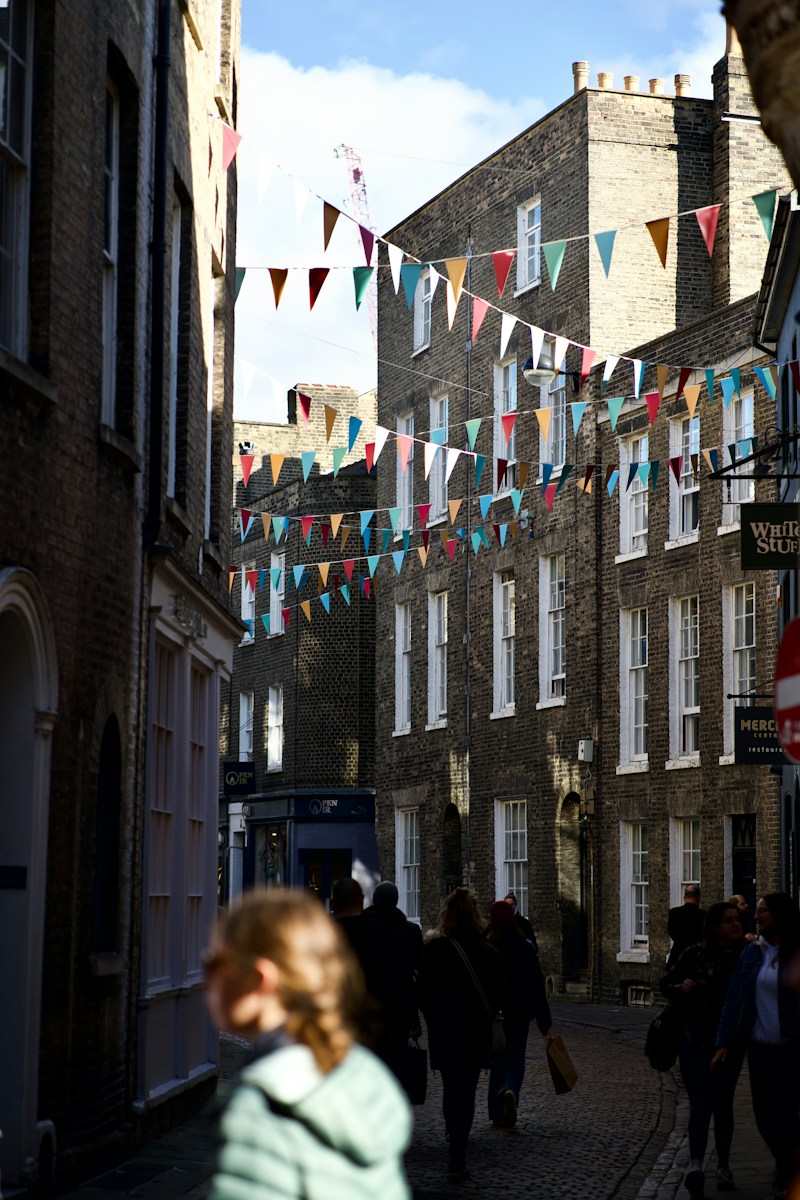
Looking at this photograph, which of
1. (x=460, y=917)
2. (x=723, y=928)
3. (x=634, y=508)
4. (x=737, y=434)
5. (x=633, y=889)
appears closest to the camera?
(x=723, y=928)

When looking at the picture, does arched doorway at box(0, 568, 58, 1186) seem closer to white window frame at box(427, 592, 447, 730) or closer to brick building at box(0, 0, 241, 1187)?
brick building at box(0, 0, 241, 1187)

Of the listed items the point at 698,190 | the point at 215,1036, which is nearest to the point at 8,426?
the point at 215,1036

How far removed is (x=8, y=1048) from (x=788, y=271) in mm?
15843

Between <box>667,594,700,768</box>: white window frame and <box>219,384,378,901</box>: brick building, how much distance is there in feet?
43.2

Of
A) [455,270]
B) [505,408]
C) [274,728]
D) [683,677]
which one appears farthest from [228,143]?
[274,728]

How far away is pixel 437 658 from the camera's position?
3525 centimetres

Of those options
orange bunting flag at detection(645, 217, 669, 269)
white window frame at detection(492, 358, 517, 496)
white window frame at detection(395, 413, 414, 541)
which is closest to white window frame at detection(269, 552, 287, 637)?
white window frame at detection(395, 413, 414, 541)

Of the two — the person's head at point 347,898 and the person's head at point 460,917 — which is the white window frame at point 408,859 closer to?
the person's head at point 460,917

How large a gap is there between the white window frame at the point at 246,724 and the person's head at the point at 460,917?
3269cm

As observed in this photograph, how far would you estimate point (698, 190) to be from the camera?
3192cm

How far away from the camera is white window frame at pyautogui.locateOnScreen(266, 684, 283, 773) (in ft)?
140

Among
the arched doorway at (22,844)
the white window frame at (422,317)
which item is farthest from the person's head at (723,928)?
the white window frame at (422,317)

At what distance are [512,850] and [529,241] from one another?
10.8 meters

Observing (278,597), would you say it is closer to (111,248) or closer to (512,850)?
(512,850)
